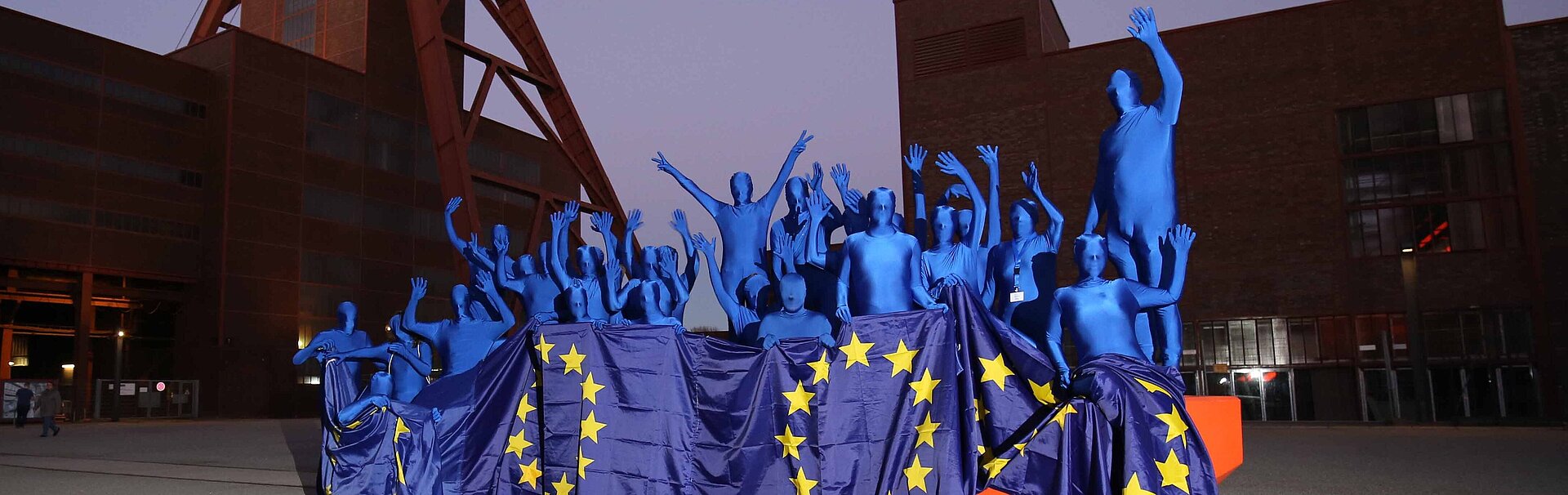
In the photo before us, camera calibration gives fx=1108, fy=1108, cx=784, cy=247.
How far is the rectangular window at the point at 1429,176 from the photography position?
112 ft

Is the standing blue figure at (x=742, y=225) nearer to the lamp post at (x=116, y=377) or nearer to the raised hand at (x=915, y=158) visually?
the raised hand at (x=915, y=158)

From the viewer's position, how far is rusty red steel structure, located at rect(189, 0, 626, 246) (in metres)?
29.0

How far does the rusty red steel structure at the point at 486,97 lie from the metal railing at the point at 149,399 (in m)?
18.0

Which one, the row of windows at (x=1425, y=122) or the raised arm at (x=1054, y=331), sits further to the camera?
the row of windows at (x=1425, y=122)

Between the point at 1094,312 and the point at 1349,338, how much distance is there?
1283 inches

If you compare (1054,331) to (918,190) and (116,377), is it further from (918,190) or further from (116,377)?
(116,377)

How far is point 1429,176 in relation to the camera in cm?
3506

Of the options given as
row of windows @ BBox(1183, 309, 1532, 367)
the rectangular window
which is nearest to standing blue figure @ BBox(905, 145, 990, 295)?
row of windows @ BBox(1183, 309, 1532, 367)

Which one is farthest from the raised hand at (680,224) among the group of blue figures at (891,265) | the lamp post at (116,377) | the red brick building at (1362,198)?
the lamp post at (116,377)

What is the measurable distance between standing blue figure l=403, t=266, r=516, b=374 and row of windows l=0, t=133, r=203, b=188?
35.3m

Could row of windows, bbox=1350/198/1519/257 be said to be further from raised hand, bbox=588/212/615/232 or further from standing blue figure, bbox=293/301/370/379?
standing blue figure, bbox=293/301/370/379

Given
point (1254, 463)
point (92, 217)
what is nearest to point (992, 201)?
point (1254, 463)

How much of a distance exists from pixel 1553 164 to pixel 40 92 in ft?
163

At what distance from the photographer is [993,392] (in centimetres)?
685
